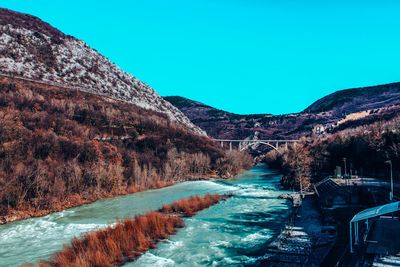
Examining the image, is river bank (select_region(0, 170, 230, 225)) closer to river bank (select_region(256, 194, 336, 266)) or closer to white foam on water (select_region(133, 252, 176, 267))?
white foam on water (select_region(133, 252, 176, 267))

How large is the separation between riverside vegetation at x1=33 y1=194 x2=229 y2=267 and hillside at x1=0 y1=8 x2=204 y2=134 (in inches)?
2808

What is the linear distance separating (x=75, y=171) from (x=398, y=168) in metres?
37.1

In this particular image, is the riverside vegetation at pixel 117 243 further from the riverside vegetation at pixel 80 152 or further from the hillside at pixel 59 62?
the hillside at pixel 59 62

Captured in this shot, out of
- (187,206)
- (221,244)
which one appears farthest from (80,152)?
(221,244)

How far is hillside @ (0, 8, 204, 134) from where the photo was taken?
89812 mm

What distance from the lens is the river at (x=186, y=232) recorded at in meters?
19.2

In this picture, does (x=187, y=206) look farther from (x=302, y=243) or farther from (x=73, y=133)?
(x=73, y=133)

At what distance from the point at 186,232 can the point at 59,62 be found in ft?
290

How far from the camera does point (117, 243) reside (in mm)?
19844

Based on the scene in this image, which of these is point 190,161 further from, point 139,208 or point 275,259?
point 275,259

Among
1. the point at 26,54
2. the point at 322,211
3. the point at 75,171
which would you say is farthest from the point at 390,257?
the point at 26,54

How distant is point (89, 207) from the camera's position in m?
37.7

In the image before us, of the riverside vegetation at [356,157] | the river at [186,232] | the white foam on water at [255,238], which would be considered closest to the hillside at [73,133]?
the river at [186,232]

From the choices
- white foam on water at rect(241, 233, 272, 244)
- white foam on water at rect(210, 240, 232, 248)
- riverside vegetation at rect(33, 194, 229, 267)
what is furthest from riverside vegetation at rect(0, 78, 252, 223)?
white foam on water at rect(241, 233, 272, 244)
